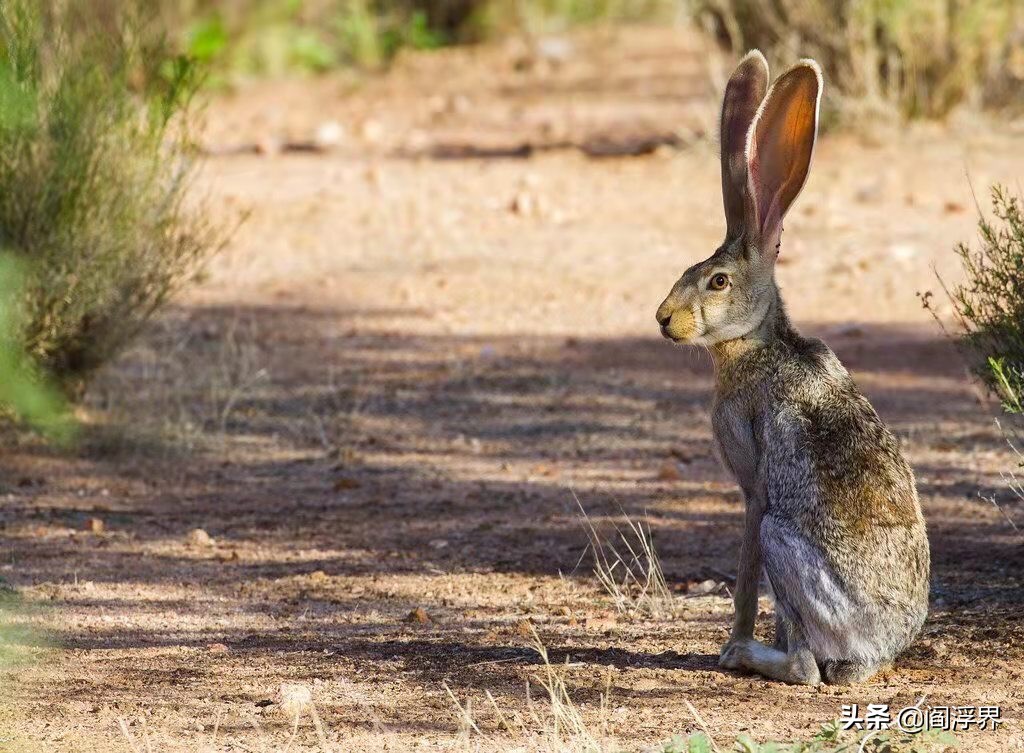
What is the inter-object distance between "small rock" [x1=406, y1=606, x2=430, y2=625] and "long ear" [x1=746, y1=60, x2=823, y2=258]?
63.5 inches

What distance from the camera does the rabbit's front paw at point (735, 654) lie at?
14.3ft

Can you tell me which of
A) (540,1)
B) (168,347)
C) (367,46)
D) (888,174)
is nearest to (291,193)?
(168,347)

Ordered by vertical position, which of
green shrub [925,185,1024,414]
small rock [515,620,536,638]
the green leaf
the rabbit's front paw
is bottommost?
small rock [515,620,536,638]

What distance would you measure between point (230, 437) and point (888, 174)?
5.57 metres

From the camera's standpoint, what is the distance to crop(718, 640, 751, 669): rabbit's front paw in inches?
171

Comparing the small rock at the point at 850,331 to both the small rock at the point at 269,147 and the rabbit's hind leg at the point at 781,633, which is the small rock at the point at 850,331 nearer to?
the rabbit's hind leg at the point at 781,633

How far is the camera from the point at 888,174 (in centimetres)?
1084

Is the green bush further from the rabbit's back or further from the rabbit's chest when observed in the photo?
the rabbit's back

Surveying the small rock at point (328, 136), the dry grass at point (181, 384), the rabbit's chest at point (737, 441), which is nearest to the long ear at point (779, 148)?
the rabbit's chest at point (737, 441)

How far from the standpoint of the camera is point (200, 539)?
19.3 ft

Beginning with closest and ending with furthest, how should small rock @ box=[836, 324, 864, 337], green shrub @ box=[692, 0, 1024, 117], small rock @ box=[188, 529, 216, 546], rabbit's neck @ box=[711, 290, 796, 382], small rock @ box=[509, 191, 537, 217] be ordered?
rabbit's neck @ box=[711, 290, 796, 382]
small rock @ box=[188, 529, 216, 546]
small rock @ box=[836, 324, 864, 337]
small rock @ box=[509, 191, 537, 217]
green shrub @ box=[692, 0, 1024, 117]

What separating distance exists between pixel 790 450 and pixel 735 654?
1.97ft

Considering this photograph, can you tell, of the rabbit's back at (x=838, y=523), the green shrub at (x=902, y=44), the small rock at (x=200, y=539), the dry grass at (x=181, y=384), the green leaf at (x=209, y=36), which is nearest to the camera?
the rabbit's back at (x=838, y=523)

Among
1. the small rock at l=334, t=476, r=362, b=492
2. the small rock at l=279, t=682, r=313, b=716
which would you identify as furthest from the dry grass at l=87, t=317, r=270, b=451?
the small rock at l=279, t=682, r=313, b=716
